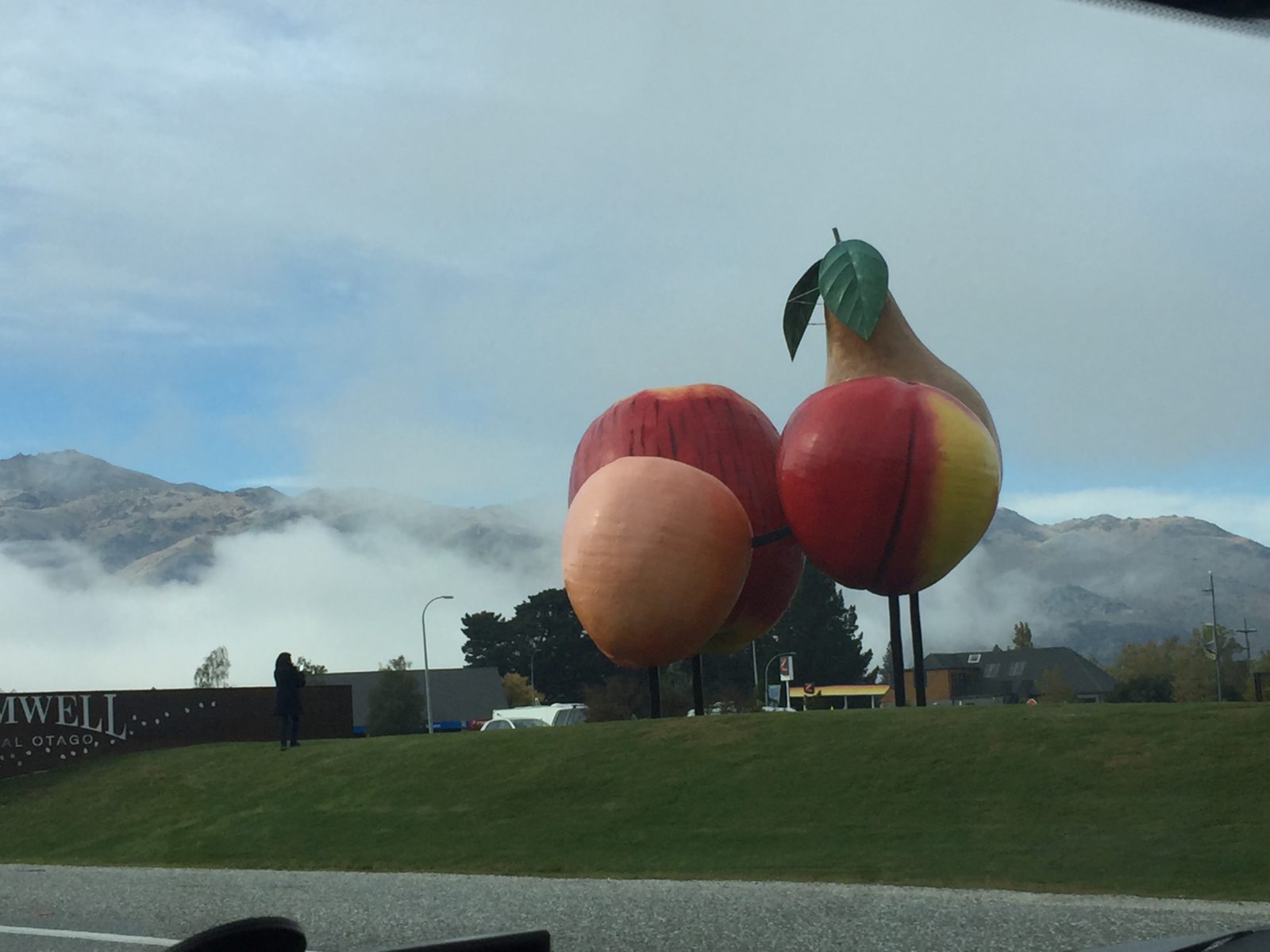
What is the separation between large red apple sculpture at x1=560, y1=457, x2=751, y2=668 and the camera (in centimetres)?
2291

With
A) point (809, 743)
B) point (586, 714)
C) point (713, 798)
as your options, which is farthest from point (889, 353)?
point (586, 714)

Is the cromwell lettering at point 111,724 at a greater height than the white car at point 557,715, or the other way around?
the cromwell lettering at point 111,724

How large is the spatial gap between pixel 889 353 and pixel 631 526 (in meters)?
5.80

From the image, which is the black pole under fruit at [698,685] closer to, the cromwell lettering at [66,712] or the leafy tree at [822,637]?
the cromwell lettering at [66,712]

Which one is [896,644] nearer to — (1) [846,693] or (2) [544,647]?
(1) [846,693]

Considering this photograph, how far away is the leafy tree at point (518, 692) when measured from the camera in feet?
299

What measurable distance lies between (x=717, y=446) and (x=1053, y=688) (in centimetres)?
7592

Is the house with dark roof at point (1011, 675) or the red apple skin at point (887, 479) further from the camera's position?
the house with dark roof at point (1011, 675)

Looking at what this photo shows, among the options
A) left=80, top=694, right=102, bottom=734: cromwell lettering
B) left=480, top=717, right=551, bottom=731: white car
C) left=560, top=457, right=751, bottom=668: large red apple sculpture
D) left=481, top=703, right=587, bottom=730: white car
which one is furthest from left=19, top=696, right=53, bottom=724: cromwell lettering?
left=481, top=703, right=587, bottom=730: white car

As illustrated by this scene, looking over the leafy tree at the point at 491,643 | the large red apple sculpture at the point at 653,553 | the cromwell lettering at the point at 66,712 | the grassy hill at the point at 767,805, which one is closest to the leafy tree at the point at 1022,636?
the leafy tree at the point at 491,643

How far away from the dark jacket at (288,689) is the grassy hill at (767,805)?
3.04 feet

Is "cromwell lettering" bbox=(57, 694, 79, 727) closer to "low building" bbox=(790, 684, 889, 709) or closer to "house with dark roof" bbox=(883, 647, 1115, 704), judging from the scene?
"low building" bbox=(790, 684, 889, 709)

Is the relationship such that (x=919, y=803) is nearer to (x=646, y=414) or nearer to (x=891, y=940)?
(x=891, y=940)

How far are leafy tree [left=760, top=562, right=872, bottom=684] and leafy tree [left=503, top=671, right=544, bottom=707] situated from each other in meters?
17.1
